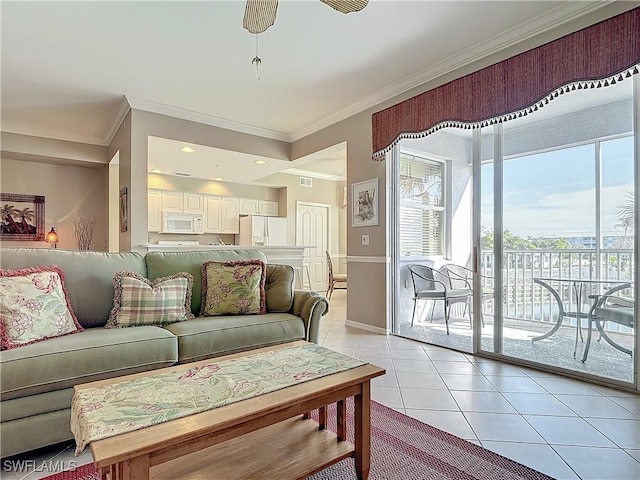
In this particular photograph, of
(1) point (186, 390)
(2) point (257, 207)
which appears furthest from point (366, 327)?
(2) point (257, 207)

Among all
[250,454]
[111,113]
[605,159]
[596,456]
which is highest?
[111,113]

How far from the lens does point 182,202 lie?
22.4 ft

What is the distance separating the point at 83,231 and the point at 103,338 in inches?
193

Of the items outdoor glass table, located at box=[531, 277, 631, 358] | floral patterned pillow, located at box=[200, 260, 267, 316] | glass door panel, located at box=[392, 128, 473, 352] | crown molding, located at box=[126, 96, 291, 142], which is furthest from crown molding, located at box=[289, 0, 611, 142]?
floral patterned pillow, located at box=[200, 260, 267, 316]

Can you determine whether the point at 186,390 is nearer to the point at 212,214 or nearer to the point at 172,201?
the point at 172,201

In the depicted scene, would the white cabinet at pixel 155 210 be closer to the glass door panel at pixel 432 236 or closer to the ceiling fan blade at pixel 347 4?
the glass door panel at pixel 432 236

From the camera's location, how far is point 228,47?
307cm

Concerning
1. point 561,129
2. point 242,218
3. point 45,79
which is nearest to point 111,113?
point 45,79

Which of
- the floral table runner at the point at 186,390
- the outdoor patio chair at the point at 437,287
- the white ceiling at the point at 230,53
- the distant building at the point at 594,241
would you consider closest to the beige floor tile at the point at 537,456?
the floral table runner at the point at 186,390

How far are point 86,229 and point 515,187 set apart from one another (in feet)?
20.6

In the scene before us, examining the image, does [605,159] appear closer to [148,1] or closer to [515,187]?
[515,187]

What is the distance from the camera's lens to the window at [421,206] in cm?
440

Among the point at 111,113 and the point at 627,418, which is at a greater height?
the point at 111,113

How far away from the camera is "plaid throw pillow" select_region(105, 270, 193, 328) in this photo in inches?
89.7
